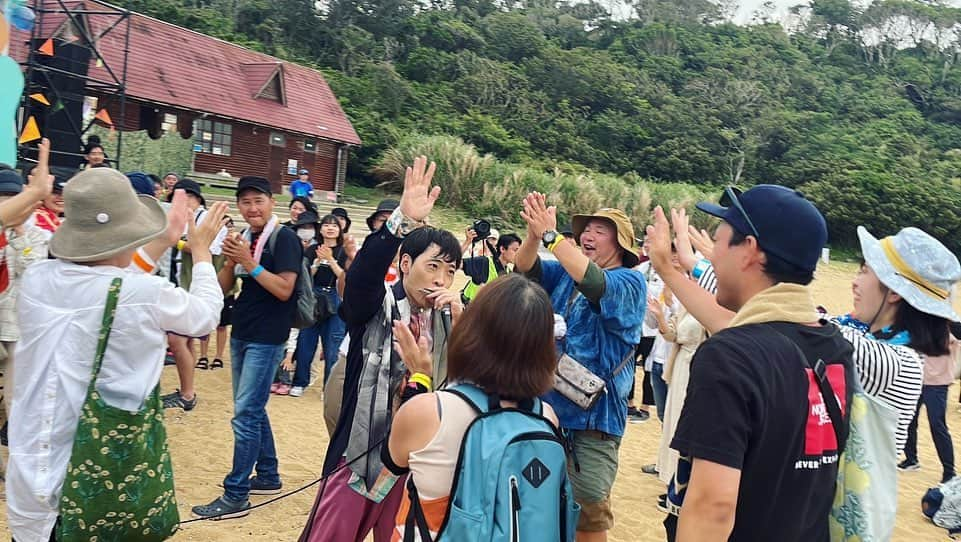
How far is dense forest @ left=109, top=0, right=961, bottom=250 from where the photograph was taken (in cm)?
3194

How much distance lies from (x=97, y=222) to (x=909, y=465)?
735cm

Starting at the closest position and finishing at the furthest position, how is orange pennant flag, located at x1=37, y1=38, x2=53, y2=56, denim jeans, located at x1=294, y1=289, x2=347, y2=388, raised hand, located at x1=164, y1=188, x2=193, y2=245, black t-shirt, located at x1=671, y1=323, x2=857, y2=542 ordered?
black t-shirt, located at x1=671, y1=323, x2=857, y2=542, raised hand, located at x1=164, y1=188, x2=193, y2=245, denim jeans, located at x1=294, y1=289, x2=347, y2=388, orange pennant flag, located at x1=37, y1=38, x2=53, y2=56

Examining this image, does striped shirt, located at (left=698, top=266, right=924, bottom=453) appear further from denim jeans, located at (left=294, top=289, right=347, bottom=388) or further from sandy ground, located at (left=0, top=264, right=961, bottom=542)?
denim jeans, located at (left=294, top=289, right=347, bottom=388)

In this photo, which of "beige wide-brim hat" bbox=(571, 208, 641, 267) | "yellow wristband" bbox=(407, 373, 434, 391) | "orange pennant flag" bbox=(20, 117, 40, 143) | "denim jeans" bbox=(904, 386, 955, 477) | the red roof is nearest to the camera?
"yellow wristband" bbox=(407, 373, 434, 391)

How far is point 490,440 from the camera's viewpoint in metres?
1.73

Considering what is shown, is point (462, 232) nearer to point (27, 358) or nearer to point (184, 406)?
point (184, 406)

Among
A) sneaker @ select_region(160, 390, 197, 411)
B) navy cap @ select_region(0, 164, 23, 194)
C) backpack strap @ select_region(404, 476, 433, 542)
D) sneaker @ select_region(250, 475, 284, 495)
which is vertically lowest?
sneaker @ select_region(160, 390, 197, 411)

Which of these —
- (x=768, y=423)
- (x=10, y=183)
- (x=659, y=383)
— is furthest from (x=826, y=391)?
(x=659, y=383)

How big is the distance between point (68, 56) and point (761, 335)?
13721 mm

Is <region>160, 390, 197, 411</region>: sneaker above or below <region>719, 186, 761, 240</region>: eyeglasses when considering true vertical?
below

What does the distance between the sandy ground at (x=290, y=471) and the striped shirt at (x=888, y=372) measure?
111 inches

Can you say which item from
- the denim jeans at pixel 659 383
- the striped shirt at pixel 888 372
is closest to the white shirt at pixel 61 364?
the striped shirt at pixel 888 372

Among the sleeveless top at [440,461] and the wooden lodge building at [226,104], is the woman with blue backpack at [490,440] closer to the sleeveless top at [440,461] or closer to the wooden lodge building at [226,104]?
the sleeveless top at [440,461]

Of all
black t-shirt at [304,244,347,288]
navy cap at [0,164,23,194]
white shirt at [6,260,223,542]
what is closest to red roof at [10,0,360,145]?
black t-shirt at [304,244,347,288]
